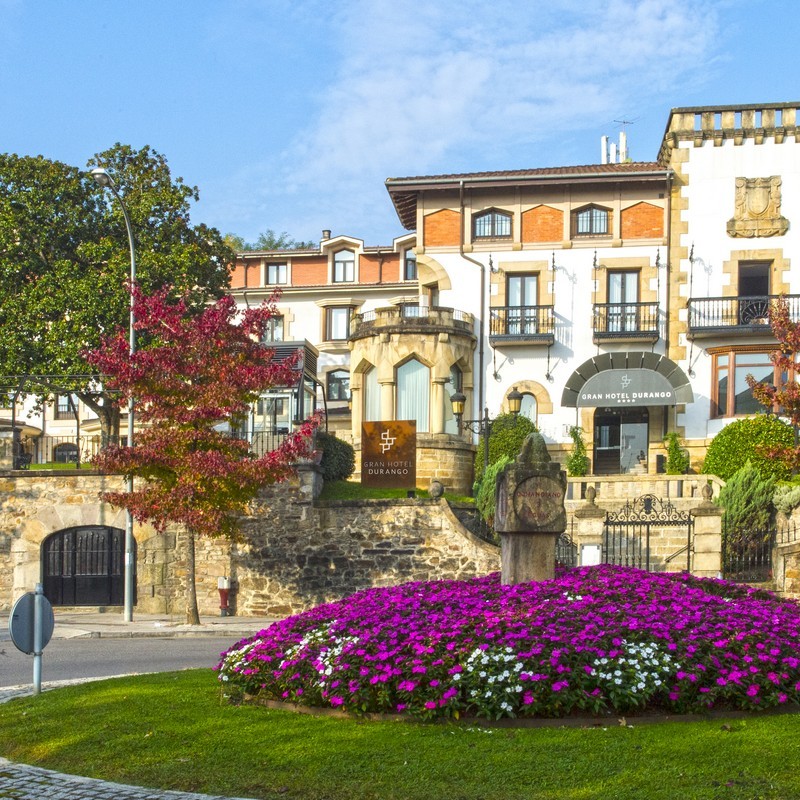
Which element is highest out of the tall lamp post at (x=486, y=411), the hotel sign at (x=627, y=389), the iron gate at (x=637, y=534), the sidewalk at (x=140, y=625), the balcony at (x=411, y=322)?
the balcony at (x=411, y=322)

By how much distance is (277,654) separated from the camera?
11.1 metres

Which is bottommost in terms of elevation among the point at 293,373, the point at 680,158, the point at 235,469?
the point at 235,469

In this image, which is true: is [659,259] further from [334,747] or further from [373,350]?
[334,747]

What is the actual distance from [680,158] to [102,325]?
64.9ft

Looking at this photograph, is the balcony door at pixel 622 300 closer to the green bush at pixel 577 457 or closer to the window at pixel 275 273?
the green bush at pixel 577 457

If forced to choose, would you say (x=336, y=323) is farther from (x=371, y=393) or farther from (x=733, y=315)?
(x=733, y=315)

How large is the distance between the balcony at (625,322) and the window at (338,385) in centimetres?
1483

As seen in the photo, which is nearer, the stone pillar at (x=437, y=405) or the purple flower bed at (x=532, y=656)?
the purple flower bed at (x=532, y=656)

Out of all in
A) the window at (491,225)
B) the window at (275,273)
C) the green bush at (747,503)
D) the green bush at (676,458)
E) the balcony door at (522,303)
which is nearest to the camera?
the green bush at (747,503)

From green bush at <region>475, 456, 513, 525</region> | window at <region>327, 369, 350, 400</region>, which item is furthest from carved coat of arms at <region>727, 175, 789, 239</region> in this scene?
window at <region>327, 369, 350, 400</region>

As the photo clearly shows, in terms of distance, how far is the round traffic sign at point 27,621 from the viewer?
11703 mm

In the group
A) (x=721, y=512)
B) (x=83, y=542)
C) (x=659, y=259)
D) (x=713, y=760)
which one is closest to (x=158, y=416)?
(x=83, y=542)

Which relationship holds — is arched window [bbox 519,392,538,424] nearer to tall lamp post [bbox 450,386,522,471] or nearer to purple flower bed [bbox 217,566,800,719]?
tall lamp post [bbox 450,386,522,471]

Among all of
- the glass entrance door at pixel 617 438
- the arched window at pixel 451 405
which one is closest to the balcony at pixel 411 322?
the arched window at pixel 451 405
